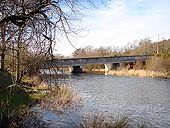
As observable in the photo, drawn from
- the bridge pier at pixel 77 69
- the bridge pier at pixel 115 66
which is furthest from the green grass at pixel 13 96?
the bridge pier at pixel 115 66

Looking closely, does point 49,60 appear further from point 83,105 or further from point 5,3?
point 83,105

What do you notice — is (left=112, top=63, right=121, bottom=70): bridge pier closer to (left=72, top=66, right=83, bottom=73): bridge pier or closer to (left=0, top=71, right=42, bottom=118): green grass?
(left=72, top=66, right=83, bottom=73): bridge pier

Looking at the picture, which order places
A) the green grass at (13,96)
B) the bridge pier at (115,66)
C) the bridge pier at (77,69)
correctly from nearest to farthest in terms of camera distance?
the green grass at (13,96) → the bridge pier at (77,69) → the bridge pier at (115,66)

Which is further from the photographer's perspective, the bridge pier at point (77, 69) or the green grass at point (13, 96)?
the bridge pier at point (77, 69)

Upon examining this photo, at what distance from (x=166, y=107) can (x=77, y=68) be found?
60.0m

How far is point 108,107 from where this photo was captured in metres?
23.4

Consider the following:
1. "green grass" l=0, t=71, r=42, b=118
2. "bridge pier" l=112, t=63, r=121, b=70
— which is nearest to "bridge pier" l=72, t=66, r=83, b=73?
"bridge pier" l=112, t=63, r=121, b=70

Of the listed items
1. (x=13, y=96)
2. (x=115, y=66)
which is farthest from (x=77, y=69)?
(x=13, y=96)

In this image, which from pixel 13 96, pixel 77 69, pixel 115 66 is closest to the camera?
pixel 13 96

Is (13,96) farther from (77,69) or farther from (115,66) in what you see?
(115,66)

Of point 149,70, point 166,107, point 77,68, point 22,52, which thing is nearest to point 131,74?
point 149,70

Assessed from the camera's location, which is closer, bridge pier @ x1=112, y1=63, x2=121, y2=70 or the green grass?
the green grass

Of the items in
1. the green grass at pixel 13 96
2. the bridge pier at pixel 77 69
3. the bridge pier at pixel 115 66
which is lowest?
the green grass at pixel 13 96

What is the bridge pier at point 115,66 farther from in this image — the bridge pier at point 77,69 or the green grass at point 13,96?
the green grass at point 13,96
